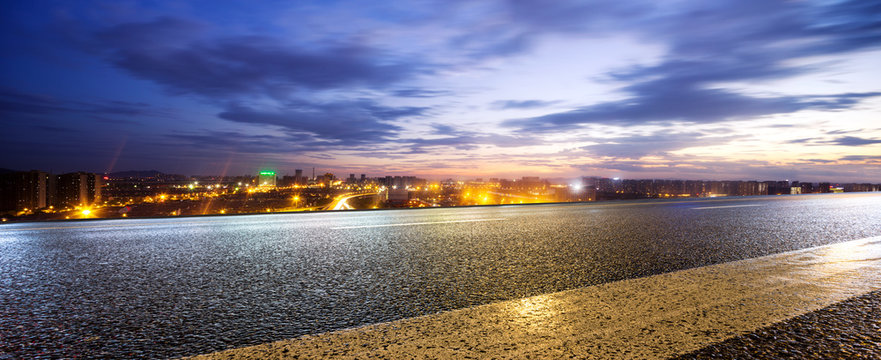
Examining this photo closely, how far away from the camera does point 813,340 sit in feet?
7.20

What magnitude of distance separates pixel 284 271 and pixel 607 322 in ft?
10.2

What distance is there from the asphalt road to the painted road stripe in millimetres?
257

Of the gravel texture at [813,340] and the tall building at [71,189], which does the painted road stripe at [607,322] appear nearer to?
the gravel texture at [813,340]

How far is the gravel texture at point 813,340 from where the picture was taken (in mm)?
2016

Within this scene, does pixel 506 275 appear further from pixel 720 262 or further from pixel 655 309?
pixel 720 262

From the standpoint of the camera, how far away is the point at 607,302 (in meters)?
2.91

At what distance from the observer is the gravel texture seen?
2016mm

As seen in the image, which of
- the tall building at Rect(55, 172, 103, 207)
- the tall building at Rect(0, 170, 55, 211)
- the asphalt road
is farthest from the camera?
the tall building at Rect(0, 170, 55, 211)

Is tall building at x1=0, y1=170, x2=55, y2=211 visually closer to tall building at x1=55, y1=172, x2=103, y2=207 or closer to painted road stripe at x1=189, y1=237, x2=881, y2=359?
tall building at x1=55, y1=172, x2=103, y2=207

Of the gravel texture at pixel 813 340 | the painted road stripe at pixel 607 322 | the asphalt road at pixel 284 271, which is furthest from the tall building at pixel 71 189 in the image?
the gravel texture at pixel 813 340

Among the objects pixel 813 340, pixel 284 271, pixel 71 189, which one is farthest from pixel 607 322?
pixel 71 189

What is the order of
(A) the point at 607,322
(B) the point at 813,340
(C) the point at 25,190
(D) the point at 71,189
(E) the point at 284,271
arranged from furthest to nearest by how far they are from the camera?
(D) the point at 71,189, (C) the point at 25,190, (E) the point at 284,271, (A) the point at 607,322, (B) the point at 813,340

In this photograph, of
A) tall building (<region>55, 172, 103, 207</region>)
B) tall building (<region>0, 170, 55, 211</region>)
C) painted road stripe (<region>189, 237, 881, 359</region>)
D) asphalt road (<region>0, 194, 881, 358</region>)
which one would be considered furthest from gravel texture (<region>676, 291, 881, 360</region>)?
tall building (<region>0, 170, 55, 211</region>)

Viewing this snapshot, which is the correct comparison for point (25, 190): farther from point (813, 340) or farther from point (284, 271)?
point (813, 340)
